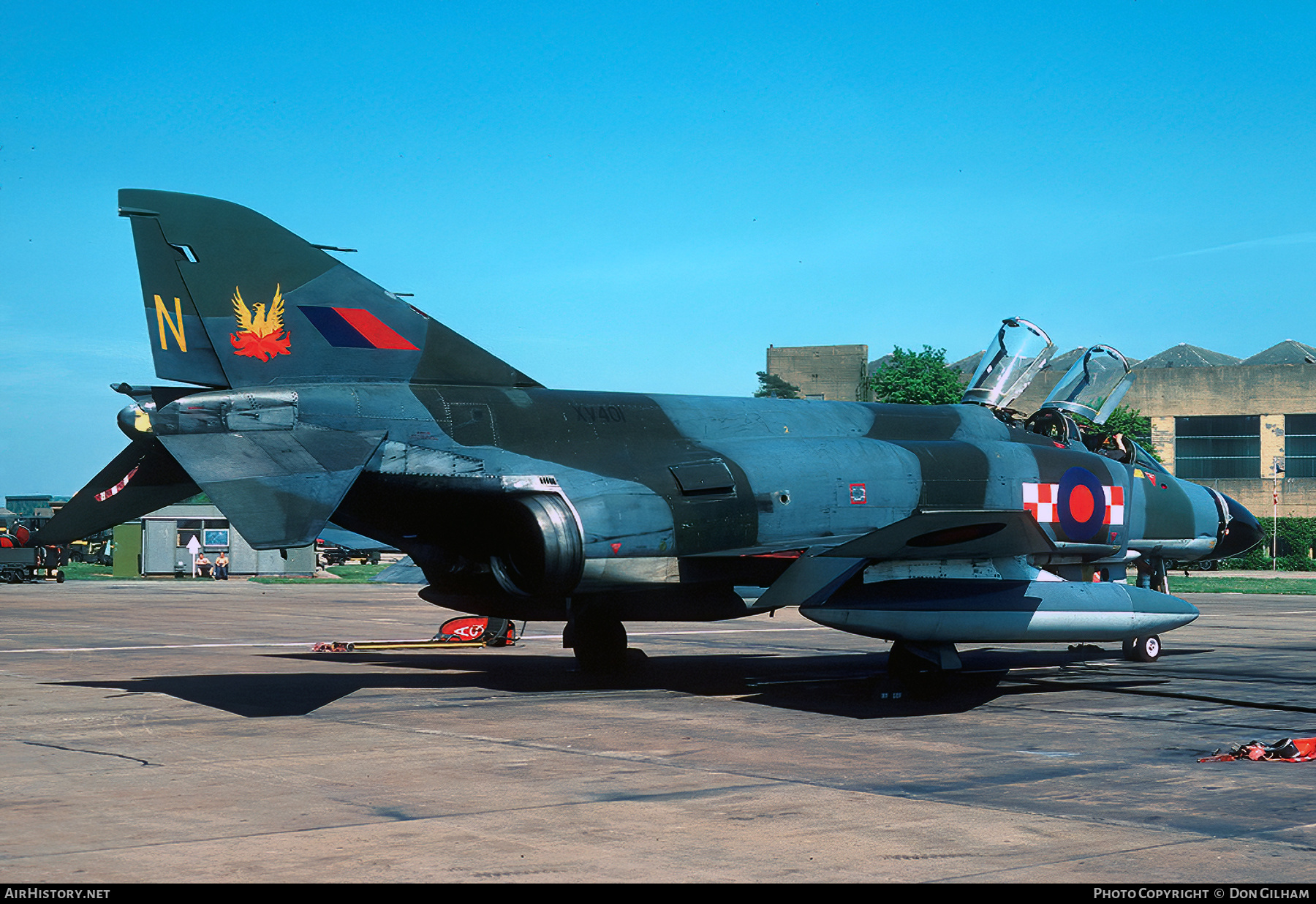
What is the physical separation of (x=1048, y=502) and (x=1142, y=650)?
11.2ft

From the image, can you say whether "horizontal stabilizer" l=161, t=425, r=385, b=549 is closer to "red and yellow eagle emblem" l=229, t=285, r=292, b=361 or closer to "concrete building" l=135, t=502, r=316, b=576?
"red and yellow eagle emblem" l=229, t=285, r=292, b=361

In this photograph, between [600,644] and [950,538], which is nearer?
[950,538]

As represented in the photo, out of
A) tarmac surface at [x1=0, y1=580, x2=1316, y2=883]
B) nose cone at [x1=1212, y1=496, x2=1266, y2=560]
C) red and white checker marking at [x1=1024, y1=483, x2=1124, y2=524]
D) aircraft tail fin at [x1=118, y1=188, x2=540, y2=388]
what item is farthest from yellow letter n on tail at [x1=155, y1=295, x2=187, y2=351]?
nose cone at [x1=1212, y1=496, x2=1266, y2=560]

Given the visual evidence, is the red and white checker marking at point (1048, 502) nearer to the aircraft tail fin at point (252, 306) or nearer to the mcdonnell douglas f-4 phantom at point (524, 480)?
the mcdonnell douglas f-4 phantom at point (524, 480)

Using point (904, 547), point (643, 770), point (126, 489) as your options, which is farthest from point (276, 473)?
point (904, 547)

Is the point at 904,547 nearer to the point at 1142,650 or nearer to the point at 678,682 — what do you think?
the point at 678,682

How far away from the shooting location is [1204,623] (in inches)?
955

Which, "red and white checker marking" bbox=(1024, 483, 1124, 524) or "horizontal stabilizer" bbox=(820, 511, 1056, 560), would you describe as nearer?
"horizontal stabilizer" bbox=(820, 511, 1056, 560)

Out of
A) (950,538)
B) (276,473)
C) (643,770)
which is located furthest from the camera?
(950,538)

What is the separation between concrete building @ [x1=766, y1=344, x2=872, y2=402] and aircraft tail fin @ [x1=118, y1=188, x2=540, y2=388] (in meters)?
74.7

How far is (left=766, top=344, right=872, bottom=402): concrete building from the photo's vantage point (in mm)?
87438

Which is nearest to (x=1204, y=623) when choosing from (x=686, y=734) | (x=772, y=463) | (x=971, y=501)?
(x=971, y=501)

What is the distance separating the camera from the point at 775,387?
279ft

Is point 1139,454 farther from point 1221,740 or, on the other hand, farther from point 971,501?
point 1221,740
